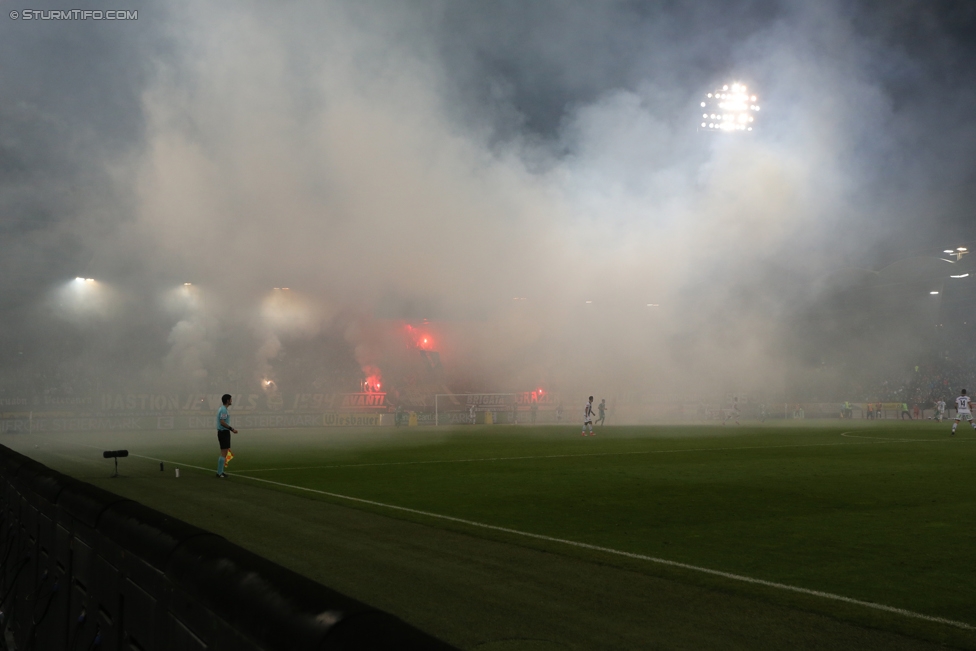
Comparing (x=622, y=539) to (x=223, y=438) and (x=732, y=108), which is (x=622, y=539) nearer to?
(x=223, y=438)

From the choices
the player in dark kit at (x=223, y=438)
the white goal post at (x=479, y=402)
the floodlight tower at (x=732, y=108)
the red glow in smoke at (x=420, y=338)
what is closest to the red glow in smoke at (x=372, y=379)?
the red glow in smoke at (x=420, y=338)

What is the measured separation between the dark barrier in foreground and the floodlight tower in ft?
109

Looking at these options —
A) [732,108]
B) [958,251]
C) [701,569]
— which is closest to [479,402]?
[732,108]

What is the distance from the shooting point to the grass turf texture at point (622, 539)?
186 inches

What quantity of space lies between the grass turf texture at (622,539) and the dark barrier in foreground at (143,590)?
207cm

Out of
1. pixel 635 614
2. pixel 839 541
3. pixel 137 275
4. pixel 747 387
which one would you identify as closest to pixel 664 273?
pixel 747 387

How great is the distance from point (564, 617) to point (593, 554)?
206 cm

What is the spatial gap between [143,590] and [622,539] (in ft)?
19.4

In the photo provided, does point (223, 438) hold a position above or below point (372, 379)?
below

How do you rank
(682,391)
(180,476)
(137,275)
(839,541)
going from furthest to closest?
(682,391), (137,275), (180,476), (839,541)

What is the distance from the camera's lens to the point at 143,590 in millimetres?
2398

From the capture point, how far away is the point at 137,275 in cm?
3397

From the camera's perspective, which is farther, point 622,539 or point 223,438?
point 223,438

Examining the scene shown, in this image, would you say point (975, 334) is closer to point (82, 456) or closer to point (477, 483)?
point (477, 483)
